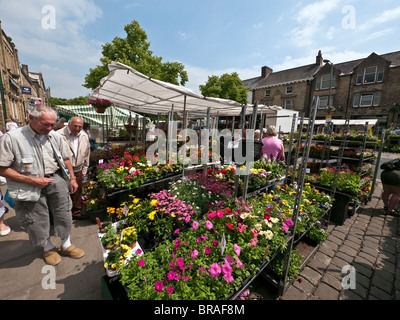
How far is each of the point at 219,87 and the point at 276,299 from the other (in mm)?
24789

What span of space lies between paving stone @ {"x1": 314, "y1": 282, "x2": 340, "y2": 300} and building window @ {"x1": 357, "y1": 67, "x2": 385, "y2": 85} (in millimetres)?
26439

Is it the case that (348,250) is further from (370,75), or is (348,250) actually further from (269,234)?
(370,75)

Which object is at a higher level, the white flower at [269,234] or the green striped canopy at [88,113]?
the green striped canopy at [88,113]

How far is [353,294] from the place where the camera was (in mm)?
2262

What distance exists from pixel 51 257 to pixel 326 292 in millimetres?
3738

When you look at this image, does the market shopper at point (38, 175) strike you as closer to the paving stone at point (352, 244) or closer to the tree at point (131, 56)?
the paving stone at point (352, 244)

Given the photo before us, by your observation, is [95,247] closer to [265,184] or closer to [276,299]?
[276,299]

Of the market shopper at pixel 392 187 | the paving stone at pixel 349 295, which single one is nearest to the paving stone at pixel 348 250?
the paving stone at pixel 349 295

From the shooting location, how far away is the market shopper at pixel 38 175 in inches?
80.3

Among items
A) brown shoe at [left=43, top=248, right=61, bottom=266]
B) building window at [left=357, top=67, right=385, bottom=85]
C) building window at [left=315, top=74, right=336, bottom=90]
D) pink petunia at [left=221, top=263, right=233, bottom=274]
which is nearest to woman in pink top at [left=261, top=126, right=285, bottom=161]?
pink petunia at [left=221, top=263, right=233, bottom=274]

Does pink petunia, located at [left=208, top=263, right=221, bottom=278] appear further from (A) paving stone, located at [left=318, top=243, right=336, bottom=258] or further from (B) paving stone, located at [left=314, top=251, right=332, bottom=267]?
(A) paving stone, located at [left=318, top=243, right=336, bottom=258]

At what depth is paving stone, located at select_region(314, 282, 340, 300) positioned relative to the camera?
2210mm

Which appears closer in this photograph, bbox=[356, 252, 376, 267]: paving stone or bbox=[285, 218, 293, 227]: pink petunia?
bbox=[285, 218, 293, 227]: pink petunia

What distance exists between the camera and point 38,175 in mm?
2168
